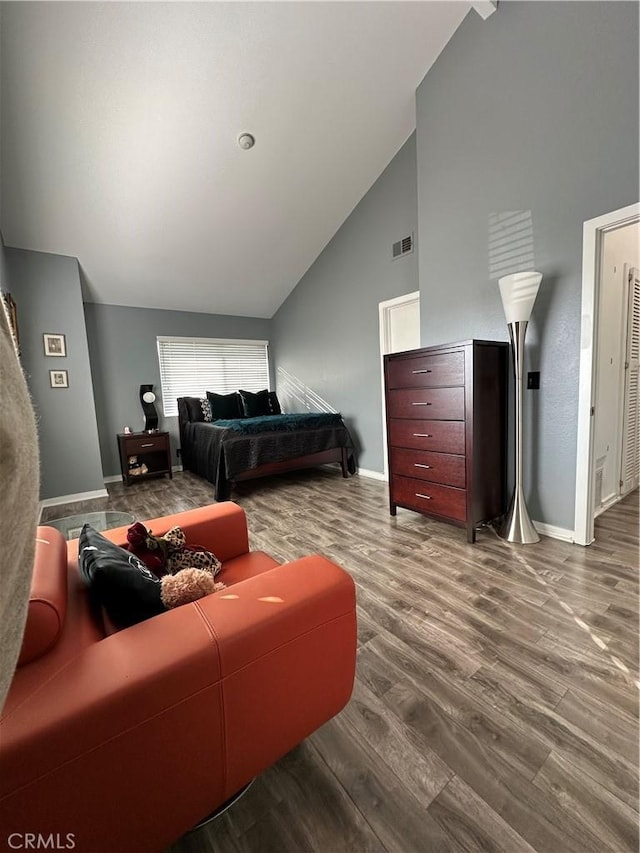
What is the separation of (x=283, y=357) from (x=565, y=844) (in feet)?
17.5

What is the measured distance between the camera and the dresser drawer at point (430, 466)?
2.34m

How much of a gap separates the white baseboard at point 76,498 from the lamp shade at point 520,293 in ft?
13.4

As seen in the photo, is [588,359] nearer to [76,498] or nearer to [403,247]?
[403,247]

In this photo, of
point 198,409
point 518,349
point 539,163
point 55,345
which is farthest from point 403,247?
point 55,345

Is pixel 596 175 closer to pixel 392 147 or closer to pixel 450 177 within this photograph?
pixel 450 177

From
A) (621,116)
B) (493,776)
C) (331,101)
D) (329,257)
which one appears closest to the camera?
(493,776)

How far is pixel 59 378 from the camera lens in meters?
3.68

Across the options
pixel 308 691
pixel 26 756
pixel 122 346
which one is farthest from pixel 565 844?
pixel 122 346

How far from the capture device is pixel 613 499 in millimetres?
2854

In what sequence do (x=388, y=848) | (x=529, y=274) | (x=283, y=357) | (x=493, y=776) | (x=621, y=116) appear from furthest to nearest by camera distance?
(x=283, y=357) → (x=529, y=274) → (x=621, y=116) → (x=493, y=776) → (x=388, y=848)

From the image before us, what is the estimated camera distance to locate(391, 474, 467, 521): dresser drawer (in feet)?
7.74

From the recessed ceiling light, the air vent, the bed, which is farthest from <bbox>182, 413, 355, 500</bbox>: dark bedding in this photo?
the recessed ceiling light

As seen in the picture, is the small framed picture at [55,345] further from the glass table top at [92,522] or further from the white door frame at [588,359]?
the white door frame at [588,359]

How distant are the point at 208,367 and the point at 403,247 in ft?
10.4
